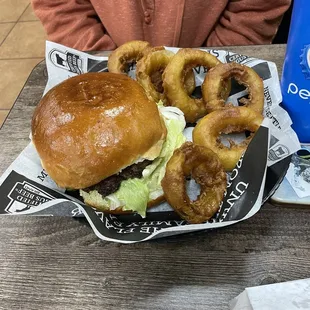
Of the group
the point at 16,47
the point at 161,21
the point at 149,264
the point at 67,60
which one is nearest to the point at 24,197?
the point at 149,264

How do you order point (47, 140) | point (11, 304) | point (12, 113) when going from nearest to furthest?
A: 1. point (11, 304)
2. point (47, 140)
3. point (12, 113)

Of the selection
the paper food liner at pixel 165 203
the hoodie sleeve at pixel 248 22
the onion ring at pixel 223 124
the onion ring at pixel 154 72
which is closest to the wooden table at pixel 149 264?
the paper food liner at pixel 165 203

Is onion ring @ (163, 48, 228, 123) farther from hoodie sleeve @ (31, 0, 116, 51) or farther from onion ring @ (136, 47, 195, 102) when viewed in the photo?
hoodie sleeve @ (31, 0, 116, 51)

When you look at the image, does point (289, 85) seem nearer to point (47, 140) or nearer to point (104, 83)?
point (104, 83)

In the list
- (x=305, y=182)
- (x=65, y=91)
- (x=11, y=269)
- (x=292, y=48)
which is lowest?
(x=11, y=269)

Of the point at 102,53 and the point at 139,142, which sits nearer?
the point at 139,142

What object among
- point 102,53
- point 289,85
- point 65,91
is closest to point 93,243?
point 65,91
